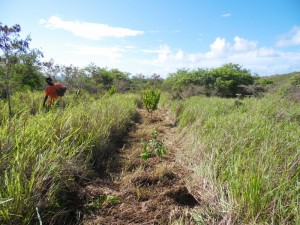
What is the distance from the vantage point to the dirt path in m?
2.28

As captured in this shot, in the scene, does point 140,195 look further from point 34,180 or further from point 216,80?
point 216,80

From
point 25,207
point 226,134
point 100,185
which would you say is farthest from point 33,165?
point 226,134

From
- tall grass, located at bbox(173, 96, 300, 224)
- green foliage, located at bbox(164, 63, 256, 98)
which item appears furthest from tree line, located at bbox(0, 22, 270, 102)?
tall grass, located at bbox(173, 96, 300, 224)

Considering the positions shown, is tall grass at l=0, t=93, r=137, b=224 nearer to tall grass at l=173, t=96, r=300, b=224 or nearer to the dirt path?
the dirt path

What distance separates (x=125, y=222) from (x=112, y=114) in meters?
3.30

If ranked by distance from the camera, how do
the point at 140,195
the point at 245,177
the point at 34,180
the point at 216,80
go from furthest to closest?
the point at 216,80 → the point at 140,195 → the point at 245,177 → the point at 34,180

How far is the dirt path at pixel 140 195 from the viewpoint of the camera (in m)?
2.28

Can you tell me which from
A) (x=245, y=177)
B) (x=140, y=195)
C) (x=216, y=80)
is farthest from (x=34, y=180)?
(x=216, y=80)

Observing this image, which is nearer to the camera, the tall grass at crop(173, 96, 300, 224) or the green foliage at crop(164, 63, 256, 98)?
the tall grass at crop(173, 96, 300, 224)

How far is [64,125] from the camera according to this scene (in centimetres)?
310

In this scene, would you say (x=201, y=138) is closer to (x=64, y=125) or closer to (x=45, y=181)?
(x=64, y=125)

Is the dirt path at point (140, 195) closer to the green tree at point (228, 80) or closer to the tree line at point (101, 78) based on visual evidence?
the tree line at point (101, 78)

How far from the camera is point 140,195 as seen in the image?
2.69 m

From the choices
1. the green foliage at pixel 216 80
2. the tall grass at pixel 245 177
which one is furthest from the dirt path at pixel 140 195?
the green foliage at pixel 216 80
